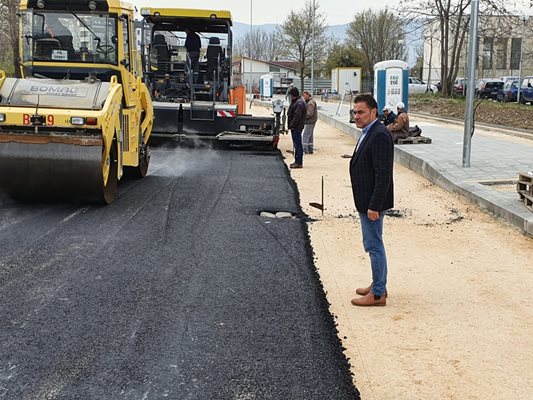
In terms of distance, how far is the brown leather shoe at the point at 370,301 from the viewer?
20.1 ft

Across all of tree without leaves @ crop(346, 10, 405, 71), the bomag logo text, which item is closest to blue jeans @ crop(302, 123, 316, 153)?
the bomag logo text

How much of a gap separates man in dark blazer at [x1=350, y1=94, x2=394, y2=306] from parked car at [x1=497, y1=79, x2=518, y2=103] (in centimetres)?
3923

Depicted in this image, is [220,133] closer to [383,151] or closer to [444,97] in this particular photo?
[383,151]

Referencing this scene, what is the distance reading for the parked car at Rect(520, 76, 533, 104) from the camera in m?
40.3

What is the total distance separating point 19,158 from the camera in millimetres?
9266

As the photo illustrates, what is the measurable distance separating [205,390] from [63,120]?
5.78 meters

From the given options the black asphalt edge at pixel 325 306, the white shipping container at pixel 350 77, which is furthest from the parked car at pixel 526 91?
the black asphalt edge at pixel 325 306

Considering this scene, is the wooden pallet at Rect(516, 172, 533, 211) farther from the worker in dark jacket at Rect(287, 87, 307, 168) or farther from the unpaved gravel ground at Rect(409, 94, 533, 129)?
the unpaved gravel ground at Rect(409, 94, 533, 129)

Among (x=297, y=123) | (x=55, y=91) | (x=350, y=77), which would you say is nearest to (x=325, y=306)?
(x=55, y=91)

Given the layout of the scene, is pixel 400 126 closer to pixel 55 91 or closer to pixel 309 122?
pixel 309 122

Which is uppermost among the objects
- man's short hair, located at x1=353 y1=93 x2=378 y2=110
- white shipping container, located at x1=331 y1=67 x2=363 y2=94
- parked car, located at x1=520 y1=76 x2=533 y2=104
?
white shipping container, located at x1=331 y1=67 x2=363 y2=94

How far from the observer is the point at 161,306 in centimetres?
594

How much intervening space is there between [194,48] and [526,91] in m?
26.7

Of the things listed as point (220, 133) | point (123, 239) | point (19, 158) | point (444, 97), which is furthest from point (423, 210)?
point (444, 97)
